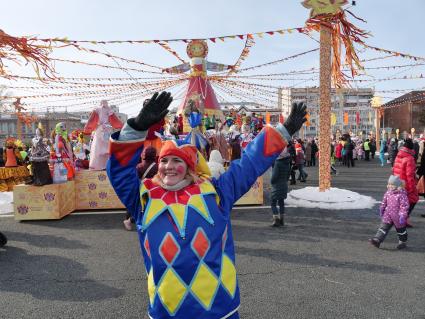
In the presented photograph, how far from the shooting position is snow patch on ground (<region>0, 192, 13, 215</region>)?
24.9 feet

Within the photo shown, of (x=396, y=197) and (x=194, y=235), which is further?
(x=396, y=197)

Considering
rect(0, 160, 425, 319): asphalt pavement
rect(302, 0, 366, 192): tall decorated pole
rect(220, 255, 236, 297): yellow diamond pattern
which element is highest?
rect(302, 0, 366, 192): tall decorated pole

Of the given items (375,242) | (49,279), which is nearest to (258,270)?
(375,242)

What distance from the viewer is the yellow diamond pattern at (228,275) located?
1.89 meters

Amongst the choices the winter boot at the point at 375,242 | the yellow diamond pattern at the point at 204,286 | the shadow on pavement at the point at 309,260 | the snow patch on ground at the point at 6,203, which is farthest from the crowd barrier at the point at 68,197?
the yellow diamond pattern at the point at 204,286

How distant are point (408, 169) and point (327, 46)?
3.52 meters

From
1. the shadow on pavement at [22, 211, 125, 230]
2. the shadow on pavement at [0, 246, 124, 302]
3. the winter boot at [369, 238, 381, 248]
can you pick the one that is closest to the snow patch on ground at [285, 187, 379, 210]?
the winter boot at [369, 238, 381, 248]

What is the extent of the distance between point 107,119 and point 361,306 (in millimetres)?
6545

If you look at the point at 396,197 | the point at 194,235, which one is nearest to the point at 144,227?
the point at 194,235

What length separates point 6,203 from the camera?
27.2 feet

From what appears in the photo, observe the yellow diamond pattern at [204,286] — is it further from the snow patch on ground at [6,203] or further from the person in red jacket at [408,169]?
the snow patch on ground at [6,203]

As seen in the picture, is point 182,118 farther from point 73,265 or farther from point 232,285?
point 232,285

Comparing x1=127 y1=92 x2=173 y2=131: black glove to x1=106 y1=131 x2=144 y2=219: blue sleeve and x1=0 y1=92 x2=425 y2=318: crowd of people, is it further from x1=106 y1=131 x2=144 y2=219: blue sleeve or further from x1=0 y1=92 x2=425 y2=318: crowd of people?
x1=106 y1=131 x2=144 y2=219: blue sleeve

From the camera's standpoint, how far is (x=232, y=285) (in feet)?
6.30
